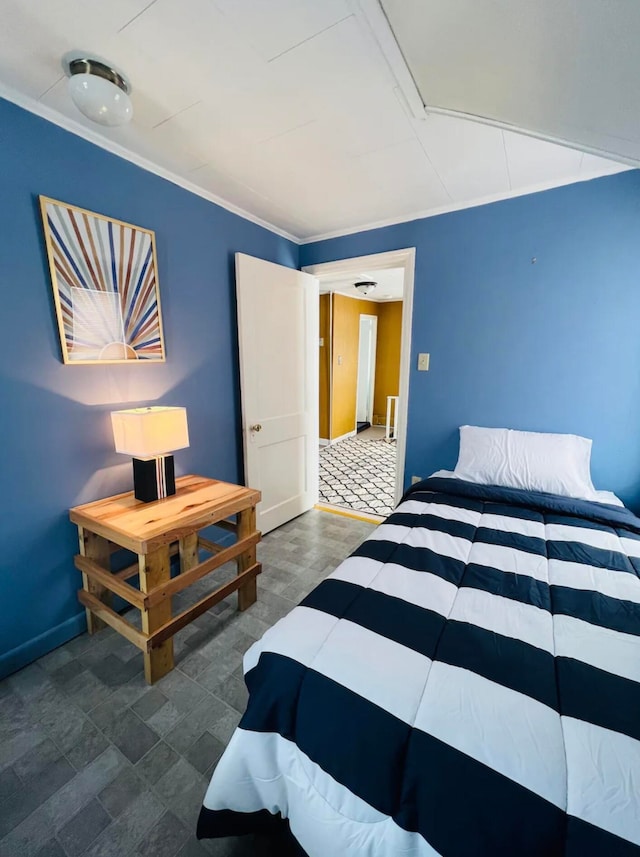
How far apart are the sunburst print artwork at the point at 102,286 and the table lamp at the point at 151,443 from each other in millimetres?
372

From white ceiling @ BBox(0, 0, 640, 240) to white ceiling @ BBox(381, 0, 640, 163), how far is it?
0.01 m

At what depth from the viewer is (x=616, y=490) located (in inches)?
82.3

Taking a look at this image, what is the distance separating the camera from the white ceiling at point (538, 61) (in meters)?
0.76

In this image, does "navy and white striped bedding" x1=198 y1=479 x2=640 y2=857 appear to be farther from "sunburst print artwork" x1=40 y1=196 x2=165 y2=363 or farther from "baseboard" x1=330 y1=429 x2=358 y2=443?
"baseboard" x1=330 y1=429 x2=358 y2=443

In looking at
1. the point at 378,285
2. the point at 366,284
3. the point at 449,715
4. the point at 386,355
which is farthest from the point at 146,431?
the point at 386,355

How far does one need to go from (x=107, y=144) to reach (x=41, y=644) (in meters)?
2.39

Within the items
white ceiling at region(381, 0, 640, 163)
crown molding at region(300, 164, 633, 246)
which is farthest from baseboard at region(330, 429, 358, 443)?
white ceiling at region(381, 0, 640, 163)

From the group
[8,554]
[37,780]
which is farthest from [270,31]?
[37,780]

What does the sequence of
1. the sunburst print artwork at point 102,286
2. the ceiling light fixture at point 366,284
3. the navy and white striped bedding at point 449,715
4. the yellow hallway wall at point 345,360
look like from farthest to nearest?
the yellow hallway wall at point 345,360
the ceiling light fixture at point 366,284
the sunburst print artwork at point 102,286
the navy and white striped bedding at point 449,715

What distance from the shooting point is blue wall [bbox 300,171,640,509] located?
197 centimetres

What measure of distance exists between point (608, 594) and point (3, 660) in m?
2.38

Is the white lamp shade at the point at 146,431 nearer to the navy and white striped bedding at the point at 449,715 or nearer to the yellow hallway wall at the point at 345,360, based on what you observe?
the navy and white striped bedding at the point at 449,715

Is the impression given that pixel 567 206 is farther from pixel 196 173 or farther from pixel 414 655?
pixel 414 655

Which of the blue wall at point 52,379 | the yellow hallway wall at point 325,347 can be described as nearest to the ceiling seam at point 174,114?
the blue wall at point 52,379
